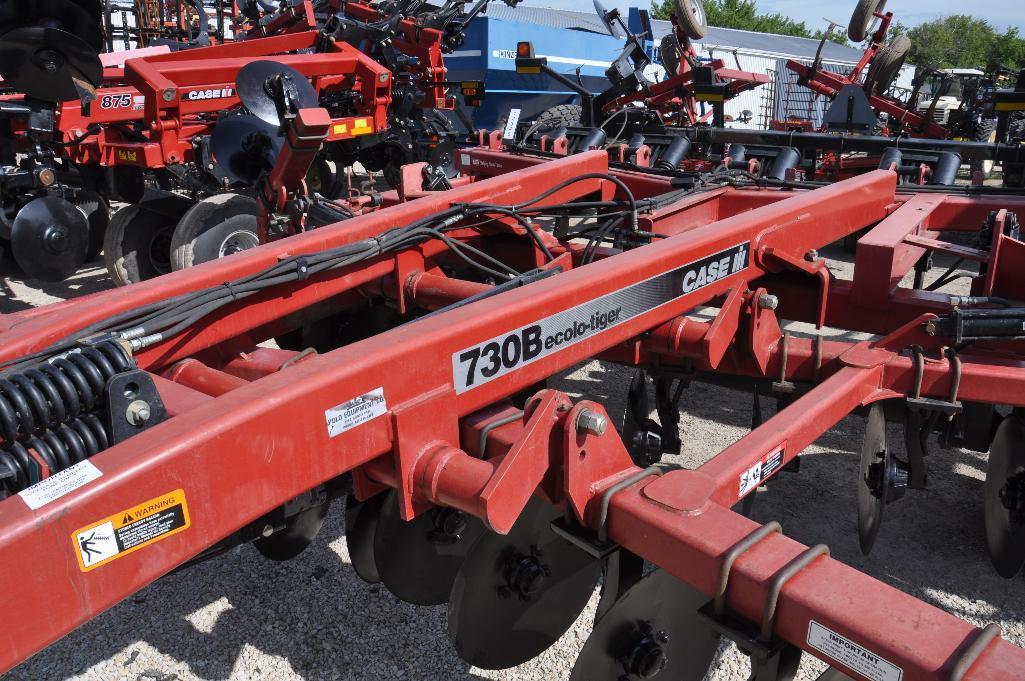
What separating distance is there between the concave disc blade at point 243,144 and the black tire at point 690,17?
4727 millimetres

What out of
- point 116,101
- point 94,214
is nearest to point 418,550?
point 116,101

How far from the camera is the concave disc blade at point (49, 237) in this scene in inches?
207

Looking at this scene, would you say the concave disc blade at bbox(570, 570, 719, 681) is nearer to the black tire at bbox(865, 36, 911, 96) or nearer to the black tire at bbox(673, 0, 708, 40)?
the black tire at bbox(673, 0, 708, 40)

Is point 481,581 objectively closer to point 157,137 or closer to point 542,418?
point 542,418

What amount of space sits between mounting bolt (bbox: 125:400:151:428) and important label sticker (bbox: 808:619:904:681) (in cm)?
119

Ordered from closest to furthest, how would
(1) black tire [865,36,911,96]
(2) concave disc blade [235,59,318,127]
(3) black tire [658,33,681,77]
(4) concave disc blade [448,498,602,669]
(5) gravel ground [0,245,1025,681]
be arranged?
(4) concave disc blade [448,498,602,669], (5) gravel ground [0,245,1025,681], (2) concave disc blade [235,59,318,127], (3) black tire [658,33,681,77], (1) black tire [865,36,911,96]

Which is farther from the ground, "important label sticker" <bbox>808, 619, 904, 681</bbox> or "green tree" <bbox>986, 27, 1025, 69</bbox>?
"green tree" <bbox>986, 27, 1025, 69</bbox>

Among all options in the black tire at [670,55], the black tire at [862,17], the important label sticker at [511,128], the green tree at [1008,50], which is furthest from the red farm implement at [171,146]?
the green tree at [1008,50]

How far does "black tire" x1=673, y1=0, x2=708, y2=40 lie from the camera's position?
8.12 meters

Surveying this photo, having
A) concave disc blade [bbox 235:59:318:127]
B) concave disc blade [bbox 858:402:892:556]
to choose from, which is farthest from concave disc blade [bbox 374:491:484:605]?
concave disc blade [bbox 235:59:318:127]

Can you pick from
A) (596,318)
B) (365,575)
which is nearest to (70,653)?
(365,575)

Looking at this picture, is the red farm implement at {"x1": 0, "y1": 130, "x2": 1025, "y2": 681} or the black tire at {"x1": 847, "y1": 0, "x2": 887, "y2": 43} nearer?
the red farm implement at {"x1": 0, "y1": 130, "x2": 1025, "y2": 681}

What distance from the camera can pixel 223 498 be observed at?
137 cm

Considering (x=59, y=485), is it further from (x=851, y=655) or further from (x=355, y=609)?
(x=355, y=609)
